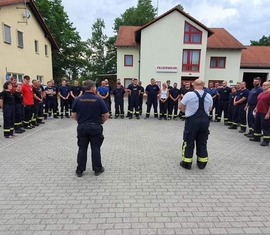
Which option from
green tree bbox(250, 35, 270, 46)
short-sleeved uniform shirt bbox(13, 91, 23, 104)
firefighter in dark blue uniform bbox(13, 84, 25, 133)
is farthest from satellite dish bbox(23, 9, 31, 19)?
green tree bbox(250, 35, 270, 46)

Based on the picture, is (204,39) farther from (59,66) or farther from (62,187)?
(62,187)

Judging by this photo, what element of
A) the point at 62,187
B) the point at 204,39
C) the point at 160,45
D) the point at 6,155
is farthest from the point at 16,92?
the point at 204,39

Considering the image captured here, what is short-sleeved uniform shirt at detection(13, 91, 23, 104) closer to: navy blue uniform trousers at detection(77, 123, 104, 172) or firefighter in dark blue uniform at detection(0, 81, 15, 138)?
firefighter in dark blue uniform at detection(0, 81, 15, 138)

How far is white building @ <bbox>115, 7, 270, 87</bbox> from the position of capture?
24766 mm

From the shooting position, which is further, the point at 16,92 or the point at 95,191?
the point at 16,92

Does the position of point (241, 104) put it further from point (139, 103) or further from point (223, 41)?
point (223, 41)

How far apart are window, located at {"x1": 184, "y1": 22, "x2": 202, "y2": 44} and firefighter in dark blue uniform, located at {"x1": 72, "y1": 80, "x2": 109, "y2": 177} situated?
2312 centimetres

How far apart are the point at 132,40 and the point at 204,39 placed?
28.8 ft

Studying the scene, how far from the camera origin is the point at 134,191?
13.3 ft

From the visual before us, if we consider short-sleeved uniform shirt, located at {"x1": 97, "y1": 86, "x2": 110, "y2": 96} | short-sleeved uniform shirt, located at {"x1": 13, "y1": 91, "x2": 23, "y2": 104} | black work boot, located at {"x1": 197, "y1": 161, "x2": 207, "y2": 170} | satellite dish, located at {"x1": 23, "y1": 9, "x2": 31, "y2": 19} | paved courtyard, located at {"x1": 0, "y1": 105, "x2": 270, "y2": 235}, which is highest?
satellite dish, located at {"x1": 23, "y1": 9, "x2": 31, "y2": 19}

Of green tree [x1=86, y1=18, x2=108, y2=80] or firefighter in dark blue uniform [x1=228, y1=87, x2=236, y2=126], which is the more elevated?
green tree [x1=86, y1=18, x2=108, y2=80]

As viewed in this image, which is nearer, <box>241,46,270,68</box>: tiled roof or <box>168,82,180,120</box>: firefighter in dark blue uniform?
<box>168,82,180,120</box>: firefighter in dark blue uniform

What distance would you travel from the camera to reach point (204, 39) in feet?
82.6

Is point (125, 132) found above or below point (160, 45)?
below
